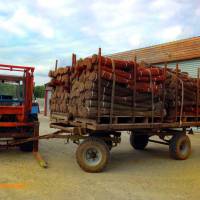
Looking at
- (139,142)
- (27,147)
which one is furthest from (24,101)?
(139,142)

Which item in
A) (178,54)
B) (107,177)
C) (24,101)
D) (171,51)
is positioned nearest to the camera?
(107,177)

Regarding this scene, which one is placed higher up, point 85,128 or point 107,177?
point 85,128

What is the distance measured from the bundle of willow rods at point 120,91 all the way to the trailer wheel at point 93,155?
69 centimetres

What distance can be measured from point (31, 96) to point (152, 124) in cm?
361

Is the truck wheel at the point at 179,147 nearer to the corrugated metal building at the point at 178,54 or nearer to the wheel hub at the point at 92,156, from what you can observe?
the wheel hub at the point at 92,156

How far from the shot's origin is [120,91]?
901cm

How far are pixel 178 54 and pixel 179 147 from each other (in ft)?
31.5

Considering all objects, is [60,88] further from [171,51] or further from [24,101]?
[171,51]

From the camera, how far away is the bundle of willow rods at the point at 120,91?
8633 mm

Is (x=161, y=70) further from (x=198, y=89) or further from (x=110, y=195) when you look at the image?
(x=110, y=195)

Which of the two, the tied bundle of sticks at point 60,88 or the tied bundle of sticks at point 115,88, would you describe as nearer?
the tied bundle of sticks at point 115,88

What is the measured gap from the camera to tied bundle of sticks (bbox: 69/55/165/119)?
337 inches

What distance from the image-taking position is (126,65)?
910 cm

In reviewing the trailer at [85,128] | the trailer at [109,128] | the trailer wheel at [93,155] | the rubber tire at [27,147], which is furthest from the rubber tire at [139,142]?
the trailer wheel at [93,155]
